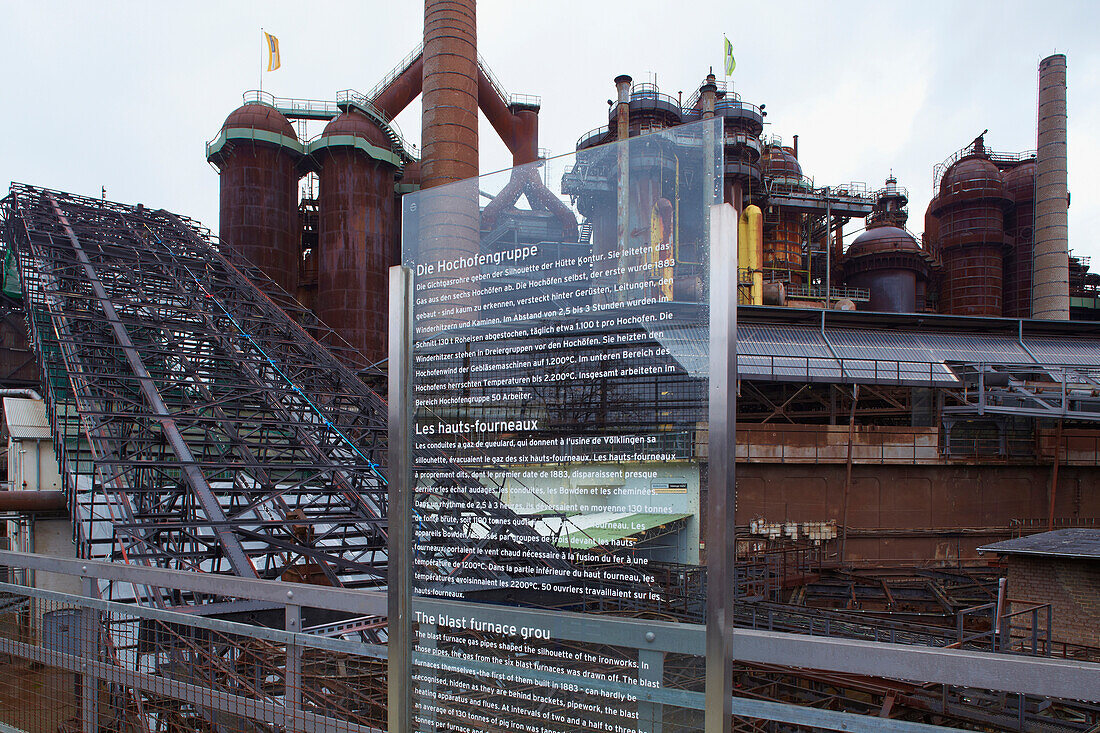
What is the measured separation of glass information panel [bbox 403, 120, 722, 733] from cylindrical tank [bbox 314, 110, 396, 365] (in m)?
27.9

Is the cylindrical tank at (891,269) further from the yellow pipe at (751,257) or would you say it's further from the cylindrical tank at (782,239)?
the yellow pipe at (751,257)

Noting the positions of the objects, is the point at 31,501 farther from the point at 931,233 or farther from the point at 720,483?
the point at 931,233

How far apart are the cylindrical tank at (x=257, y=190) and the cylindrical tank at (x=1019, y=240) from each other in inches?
1619

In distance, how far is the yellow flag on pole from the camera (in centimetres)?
4034

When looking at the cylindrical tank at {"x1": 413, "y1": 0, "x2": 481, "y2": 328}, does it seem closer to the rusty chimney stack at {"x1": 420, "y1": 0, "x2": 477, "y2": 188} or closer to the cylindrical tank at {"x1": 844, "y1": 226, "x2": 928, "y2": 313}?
the rusty chimney stack at {"x1": 420, "y1": 0, "x2": 477, "y2": 188}

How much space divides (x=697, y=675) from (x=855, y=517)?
22.7 m

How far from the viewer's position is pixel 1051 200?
37.2 m

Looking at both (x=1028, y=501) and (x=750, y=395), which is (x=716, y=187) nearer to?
(x=750, y=395)

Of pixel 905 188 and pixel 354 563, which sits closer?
pixel 354 563

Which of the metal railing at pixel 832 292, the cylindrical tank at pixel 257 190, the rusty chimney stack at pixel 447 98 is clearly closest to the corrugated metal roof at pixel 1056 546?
the rusty chimney stack at pixel 447 98

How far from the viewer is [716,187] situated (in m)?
2.05

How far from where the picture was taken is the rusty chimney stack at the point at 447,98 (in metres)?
28.1

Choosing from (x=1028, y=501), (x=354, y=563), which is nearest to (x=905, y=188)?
(x=1028, y=501)

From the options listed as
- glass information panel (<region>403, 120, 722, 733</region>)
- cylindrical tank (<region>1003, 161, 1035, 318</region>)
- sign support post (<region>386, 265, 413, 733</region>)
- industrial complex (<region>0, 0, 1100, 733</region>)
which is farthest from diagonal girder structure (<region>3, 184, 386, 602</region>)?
cylindrical tank (<region>1003, 161, 1035, 318</region>)
